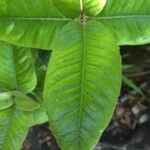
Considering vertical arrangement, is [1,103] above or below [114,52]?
below

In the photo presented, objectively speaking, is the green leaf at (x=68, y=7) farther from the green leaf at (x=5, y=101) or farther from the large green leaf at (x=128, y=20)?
the green leaf at (x=5, y=101)

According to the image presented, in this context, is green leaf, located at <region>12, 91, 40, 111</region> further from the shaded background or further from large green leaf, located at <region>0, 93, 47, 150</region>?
the shaded background

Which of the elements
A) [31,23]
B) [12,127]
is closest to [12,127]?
[12,127]

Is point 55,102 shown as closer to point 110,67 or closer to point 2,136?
point 110,67

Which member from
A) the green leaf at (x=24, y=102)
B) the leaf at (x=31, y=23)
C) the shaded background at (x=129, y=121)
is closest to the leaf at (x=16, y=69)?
the green leaf at (x=24, y=102)

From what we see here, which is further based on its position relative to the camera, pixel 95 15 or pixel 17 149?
pixel 17 149

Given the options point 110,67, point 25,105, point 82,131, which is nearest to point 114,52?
point 110,67

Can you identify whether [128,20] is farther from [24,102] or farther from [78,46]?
[24,102]
